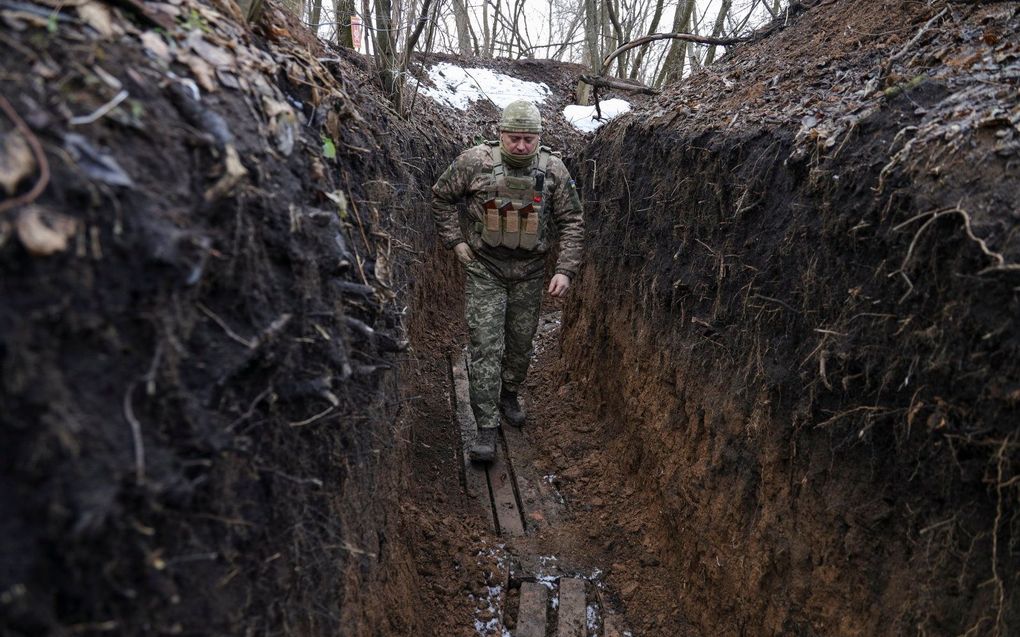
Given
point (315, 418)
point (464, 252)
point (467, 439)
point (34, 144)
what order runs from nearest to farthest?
point (34, 144) → point (315, 418) → point (464, 252) → point (467, 439)

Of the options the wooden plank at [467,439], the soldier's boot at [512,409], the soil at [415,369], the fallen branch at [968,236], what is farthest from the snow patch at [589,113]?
the fallen branch at [968,236]

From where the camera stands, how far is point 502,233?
4406mm

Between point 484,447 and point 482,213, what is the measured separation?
169 centimetres

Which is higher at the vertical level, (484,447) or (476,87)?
(476,87)

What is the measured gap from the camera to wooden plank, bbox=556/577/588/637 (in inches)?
128

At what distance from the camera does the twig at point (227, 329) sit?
→ 1.50 meters

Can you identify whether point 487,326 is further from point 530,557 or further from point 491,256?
point 530,557

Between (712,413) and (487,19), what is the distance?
1867cm

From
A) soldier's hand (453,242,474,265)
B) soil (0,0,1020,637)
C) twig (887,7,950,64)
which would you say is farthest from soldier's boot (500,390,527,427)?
twig (887,7,950,64)

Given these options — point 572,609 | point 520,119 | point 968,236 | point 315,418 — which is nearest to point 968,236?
point 968,236

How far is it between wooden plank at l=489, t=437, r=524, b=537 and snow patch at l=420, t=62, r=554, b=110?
259 inches

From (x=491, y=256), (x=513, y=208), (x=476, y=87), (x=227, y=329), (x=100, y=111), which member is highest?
(x=476, y=87)

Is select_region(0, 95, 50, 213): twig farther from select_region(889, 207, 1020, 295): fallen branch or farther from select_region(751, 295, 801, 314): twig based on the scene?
select_region(751, 295, 801, 314): twig

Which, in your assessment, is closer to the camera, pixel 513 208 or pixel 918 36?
pixel 918 36
